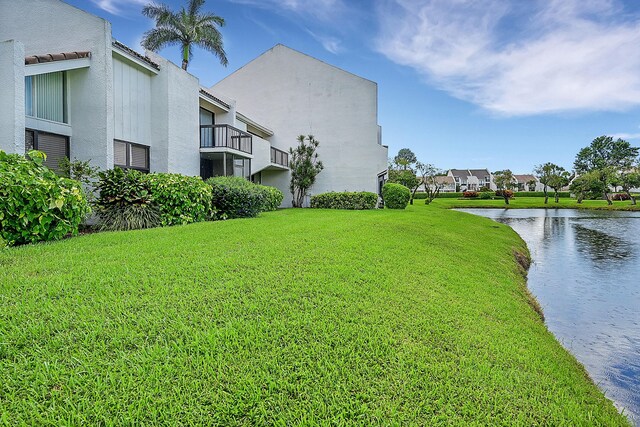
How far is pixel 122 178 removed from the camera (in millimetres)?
9812

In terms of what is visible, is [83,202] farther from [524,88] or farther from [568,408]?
[524,88]

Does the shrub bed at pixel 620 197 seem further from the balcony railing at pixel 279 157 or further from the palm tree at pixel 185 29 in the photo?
the palm tree at pixel 185 29

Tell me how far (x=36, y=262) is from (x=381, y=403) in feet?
16.8

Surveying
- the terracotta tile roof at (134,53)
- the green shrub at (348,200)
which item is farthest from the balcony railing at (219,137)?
the green shrub at (348,200)

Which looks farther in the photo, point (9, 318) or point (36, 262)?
point (36, 262)

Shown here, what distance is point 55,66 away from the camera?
9.92 m

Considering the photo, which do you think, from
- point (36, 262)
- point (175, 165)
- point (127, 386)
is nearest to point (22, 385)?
point (127, 386)

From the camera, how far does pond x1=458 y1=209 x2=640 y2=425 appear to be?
167 inches

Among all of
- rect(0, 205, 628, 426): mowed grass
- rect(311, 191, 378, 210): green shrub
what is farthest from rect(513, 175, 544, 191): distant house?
rect(0, 205, 628, 426): mowed grass

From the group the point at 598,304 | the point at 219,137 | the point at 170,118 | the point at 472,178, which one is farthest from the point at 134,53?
the point at 472,178

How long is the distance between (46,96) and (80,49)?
1826 mm

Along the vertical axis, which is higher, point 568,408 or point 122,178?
point 122,178

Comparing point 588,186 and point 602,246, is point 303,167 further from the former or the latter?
point 588,186

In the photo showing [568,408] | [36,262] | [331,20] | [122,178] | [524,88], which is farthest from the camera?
[524,88]
